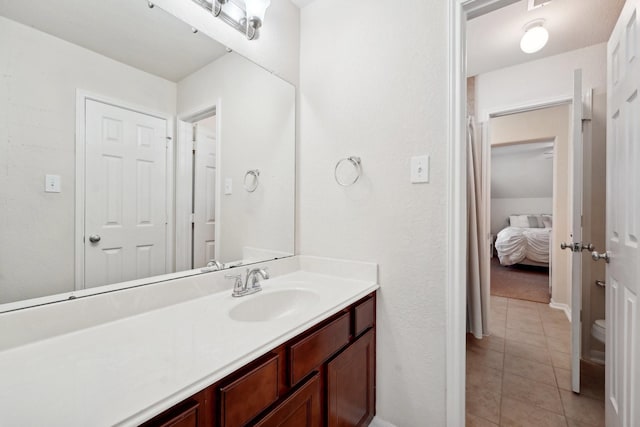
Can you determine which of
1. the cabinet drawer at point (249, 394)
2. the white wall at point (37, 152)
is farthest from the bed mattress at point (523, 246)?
the white wall at point (37, 152)

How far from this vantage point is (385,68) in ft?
4.47

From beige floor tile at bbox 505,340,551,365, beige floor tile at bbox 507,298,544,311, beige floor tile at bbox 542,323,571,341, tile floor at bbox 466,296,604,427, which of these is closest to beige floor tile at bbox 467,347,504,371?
tile floor at bbox 466,296,604,427

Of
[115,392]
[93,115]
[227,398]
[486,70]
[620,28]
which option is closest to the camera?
[115,392]

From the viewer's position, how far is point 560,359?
2023 millimetres

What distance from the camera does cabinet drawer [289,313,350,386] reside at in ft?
2.85

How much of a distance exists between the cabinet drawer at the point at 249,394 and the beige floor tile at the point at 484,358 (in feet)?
5.93

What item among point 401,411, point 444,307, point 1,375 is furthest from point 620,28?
point 1,375

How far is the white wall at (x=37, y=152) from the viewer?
76cm

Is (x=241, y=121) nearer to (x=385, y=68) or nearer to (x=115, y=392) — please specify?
(x=385, y=68)

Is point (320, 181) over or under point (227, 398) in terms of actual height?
over

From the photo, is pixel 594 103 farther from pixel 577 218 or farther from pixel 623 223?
pixel 623 223

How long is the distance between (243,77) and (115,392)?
1369 millimetres

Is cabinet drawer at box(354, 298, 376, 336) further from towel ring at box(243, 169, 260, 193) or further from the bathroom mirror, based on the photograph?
towel ring at box(243, 169, 260, 193)

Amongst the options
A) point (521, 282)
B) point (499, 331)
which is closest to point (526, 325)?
point (499, 331)
